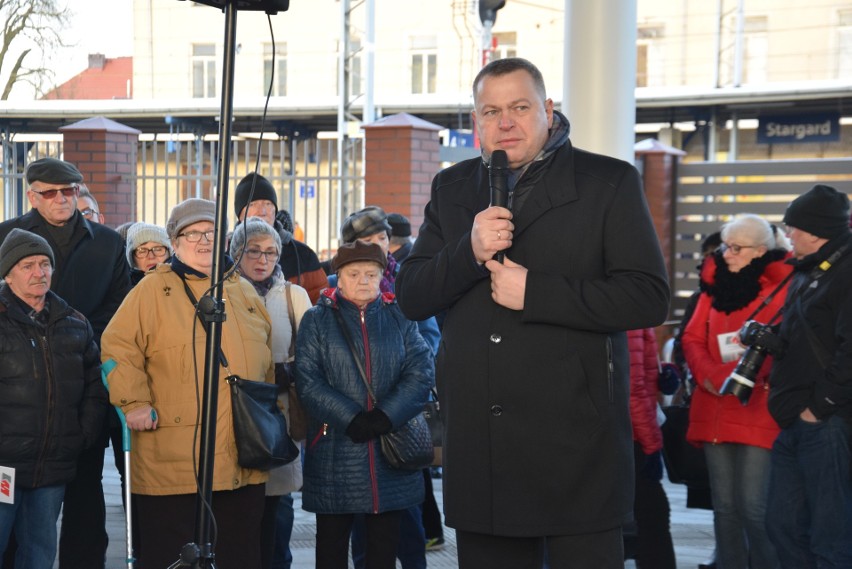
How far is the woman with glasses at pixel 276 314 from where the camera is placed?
4953 millimetres

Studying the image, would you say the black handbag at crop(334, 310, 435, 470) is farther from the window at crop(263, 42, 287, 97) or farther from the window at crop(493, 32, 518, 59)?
the window at crop(263, 42, 287, 97)

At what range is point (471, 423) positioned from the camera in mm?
2887

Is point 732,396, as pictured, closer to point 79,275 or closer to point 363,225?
point 363,225

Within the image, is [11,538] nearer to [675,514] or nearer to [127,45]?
[675,514]

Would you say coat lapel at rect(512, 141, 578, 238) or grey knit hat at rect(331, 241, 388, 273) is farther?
grey knit hat at rect(331, 241, 388, 273)

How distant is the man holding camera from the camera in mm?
4539

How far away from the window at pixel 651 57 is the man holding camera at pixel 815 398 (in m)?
21.8

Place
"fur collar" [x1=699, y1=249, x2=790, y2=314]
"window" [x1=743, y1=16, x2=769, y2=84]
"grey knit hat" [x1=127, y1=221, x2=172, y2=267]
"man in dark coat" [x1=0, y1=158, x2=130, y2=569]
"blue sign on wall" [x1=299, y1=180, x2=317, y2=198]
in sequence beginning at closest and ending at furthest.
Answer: "fur collar" [x1=699, y1=249, x2=790, y2=314], "man in dark coat" [x1=0, y1=158, x2=130, y2=569], "grey knit hat" [x1=127, y1=221, x2=172, y2=267], "blue sign on wall" [x1=299, y1=180, x2=317, y2=198], "window" [x1=743, y1=16, x2=769, y2=84]

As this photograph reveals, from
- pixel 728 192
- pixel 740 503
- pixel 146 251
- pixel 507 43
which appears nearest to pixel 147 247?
pixel 146 251

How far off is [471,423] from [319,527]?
6.73 ft

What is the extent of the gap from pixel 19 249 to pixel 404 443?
5.82 ft

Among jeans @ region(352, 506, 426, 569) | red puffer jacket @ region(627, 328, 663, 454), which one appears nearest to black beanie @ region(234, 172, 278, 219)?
jeans @ region(352, 506, 426, 569)

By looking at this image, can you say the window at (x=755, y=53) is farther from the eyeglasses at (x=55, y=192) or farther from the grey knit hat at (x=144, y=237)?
the eyeglasses at (x=55, y=192)

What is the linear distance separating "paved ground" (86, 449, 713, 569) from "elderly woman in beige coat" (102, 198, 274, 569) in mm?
1603
